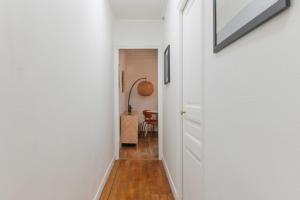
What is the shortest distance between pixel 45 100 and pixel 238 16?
1003 millimetres

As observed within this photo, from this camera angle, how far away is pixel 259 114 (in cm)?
88

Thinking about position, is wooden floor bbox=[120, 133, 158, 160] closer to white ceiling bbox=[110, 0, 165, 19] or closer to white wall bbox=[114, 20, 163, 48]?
white wall bbox=[114, 20, 163, 48]

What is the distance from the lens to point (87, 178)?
7.66 feet

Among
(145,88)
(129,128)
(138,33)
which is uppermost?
(138,33)

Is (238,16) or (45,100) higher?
(238,16)

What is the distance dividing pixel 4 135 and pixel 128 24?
13.2 feet

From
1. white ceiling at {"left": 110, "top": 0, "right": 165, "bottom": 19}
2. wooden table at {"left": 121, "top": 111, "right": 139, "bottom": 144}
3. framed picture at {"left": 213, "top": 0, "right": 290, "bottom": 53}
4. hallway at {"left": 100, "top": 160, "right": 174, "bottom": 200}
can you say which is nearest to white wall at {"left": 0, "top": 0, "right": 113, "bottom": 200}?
hallway at {"left": 100, "top": 160, "right": 174, "bottom": 200}

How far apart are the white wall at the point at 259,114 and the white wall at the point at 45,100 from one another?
2.95 ft

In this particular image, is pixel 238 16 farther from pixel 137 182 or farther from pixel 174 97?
pixel 137 182

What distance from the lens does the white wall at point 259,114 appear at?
2.25 ft

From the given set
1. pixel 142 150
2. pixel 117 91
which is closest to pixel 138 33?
pixel 117 91

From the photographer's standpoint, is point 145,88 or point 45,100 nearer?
point 45,100

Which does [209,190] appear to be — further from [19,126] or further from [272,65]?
[19,126]

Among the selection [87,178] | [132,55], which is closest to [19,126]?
[87,178]
